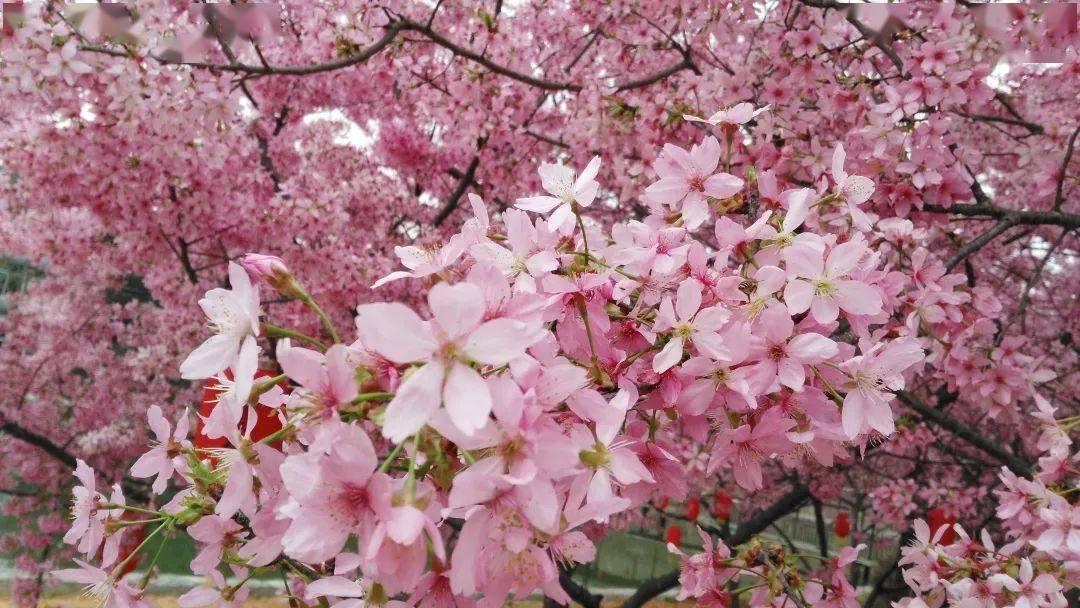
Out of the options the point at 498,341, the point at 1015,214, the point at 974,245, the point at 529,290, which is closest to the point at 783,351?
the point at 529,290

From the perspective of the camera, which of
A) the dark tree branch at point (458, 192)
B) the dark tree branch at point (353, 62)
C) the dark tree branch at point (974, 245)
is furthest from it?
the dark tree branch at point (458, 192)

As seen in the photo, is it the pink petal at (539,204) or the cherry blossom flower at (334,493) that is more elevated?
the pink petal at (539,204)

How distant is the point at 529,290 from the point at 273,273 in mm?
341

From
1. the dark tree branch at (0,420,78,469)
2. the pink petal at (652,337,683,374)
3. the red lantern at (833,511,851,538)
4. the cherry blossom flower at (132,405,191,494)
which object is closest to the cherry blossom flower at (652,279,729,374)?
the pink petal at (652,337,683,374)

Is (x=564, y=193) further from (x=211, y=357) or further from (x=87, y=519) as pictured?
(x=87, y=519)

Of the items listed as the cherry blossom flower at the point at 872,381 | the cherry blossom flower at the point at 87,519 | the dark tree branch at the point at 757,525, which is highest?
the cherry blossom flower at the point at 872,381

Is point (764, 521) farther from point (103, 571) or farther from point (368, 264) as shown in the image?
point (103, 571)

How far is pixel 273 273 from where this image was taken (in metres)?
0.91

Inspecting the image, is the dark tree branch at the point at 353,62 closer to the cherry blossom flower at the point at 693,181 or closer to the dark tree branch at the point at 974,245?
the dark tree branch at the point at 974,245

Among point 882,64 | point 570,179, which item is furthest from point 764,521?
point 570,179

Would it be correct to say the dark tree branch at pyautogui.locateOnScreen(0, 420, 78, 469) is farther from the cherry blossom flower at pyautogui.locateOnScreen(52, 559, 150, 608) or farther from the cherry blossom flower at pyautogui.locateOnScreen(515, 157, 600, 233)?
the cherry blossom flower at pyautogui.locateOnScreen(515, 157, 600, 233)

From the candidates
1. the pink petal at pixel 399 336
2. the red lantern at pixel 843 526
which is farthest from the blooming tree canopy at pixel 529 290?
the red lantern at pixel 843 526

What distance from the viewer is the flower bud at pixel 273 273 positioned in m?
0.91

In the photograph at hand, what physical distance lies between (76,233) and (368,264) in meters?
2.29
